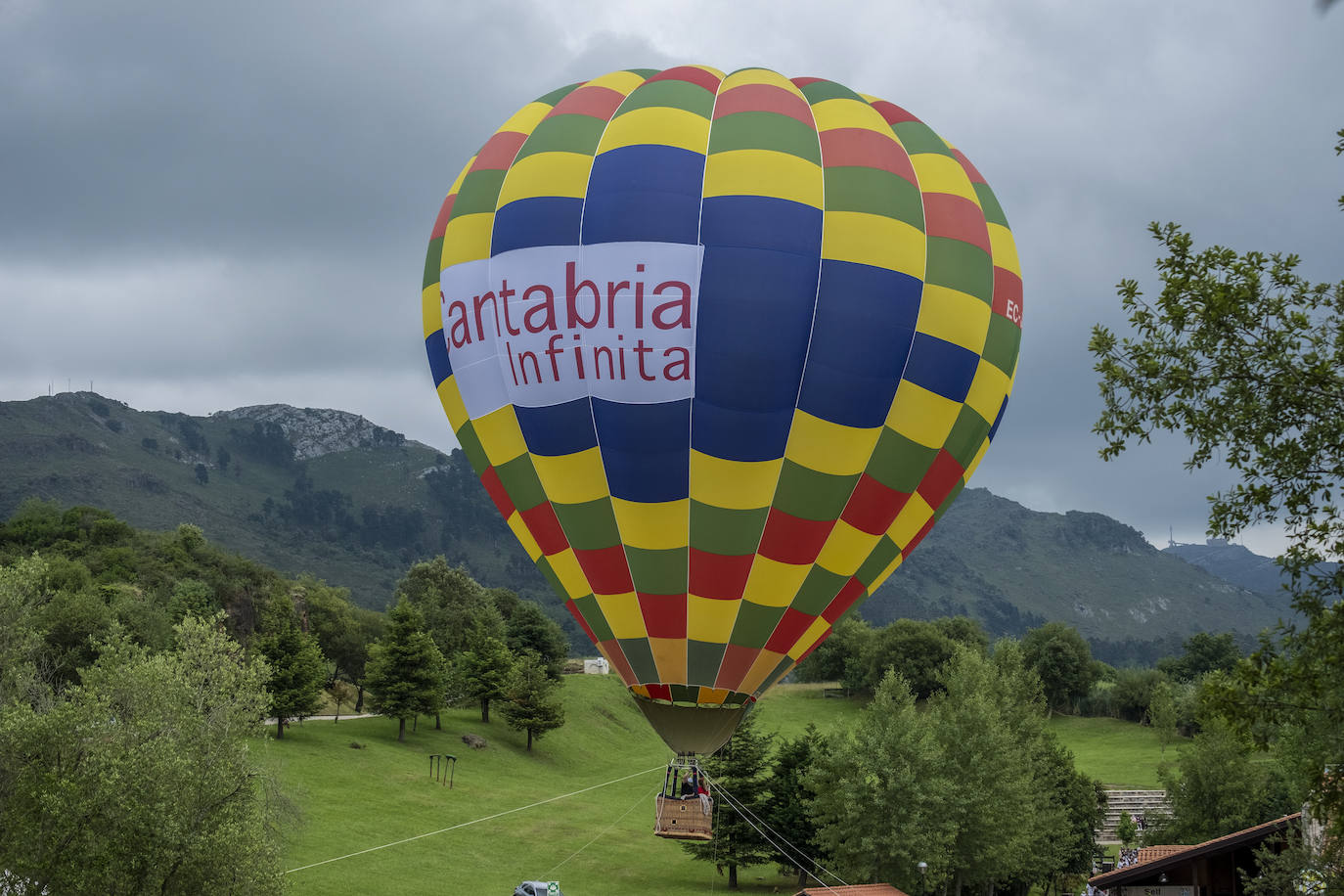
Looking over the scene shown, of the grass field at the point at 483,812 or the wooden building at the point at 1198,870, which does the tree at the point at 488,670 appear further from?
the wooden building at the point at 1198,870

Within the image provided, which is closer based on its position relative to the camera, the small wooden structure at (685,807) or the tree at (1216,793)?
the small wooden structure at (685,807)

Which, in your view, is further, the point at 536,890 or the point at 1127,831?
the point at 1127,831

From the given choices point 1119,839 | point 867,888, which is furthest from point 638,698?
point 1119,839

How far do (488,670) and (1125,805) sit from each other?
3326 cm

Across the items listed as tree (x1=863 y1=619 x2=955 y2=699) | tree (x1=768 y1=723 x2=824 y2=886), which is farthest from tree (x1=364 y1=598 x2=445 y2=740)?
tree (x1=863 y1=619 x2=955 y2=699)

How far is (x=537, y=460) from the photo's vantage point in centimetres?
2020

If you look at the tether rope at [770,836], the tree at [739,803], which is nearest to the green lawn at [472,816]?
the tree at [739,803]

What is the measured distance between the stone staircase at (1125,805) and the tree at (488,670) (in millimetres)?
30592

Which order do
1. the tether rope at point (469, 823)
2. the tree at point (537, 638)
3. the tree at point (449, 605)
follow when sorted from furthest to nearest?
1. the tree at point (449, 605)
2. the tree at point (537, 638)
3. the tether rope at point (469, 823)

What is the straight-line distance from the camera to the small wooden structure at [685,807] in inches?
807

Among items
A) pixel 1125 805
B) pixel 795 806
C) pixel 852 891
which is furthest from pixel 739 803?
Result: pixel 1125 805

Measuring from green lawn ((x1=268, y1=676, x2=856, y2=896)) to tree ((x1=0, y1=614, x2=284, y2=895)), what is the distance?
1166cm

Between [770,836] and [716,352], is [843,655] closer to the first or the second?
[770,836]

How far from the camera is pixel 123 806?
19672 millimetres
